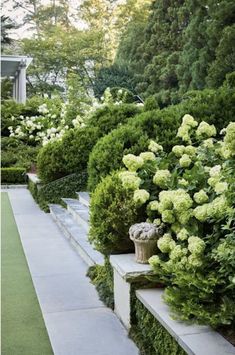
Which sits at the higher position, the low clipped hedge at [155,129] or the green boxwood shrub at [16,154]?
the low clipped hedge at [155,129]

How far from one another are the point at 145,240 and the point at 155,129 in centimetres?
200

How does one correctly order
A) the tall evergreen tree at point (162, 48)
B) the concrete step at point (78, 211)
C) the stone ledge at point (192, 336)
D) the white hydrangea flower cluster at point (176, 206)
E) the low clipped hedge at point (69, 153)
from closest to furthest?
the stone ledge at point (192, 336) < the white hydrangea flower cluster at point (176, 206) < the concrete step at point (78, 211) < the low clipped hedge at point (69, 153) < the tall evergreen tree at point (162, 48)

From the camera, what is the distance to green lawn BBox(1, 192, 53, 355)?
101 inches

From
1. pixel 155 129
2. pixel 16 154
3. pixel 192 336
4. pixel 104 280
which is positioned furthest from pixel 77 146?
pixel 16 154

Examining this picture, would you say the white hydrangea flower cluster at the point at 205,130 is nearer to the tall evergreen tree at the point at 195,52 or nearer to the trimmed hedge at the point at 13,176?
the trimmed hedge at the point at 13,176

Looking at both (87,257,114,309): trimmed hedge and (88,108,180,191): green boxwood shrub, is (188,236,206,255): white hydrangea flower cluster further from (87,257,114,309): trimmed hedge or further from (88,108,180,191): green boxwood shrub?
(88,108,180,191): green boxwood shrub

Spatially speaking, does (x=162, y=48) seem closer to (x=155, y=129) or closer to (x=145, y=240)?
(x=155, y=129)

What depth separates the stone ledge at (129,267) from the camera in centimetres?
262

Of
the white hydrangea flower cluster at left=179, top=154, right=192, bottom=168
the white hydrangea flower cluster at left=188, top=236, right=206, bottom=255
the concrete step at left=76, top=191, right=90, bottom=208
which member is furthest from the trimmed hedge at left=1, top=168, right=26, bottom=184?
the white hydrangea flower cluster at left=188, top=236, right=206, bottom=255

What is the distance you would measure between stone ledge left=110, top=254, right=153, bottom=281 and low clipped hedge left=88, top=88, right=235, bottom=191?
1.33 meters

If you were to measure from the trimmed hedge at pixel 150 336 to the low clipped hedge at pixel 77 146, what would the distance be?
4046 mm

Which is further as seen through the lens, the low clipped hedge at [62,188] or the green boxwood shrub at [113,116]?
the low clipped hedge at [62,188]

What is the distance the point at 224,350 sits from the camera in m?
1.95

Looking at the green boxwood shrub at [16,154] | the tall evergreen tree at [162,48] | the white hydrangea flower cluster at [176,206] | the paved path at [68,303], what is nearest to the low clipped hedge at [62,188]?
the paved path at [68,303]
